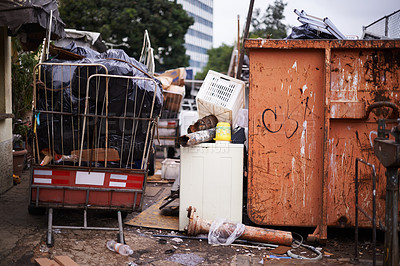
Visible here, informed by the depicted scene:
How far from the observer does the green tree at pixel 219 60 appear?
4322 centimetres

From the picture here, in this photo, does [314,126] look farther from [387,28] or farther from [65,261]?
[65,261]

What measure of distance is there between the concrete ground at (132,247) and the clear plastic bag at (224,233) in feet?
0.30

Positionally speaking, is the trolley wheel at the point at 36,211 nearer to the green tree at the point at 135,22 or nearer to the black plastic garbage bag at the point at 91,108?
the black plastic garbage bag at the point at 91,108

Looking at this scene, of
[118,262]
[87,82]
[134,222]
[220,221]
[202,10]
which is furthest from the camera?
[202,10]

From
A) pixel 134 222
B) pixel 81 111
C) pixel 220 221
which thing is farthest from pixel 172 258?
pixel 81 111

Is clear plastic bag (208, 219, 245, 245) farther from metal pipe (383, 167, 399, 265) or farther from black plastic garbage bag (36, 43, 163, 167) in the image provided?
metal pipe (383, 167, 399, 265)

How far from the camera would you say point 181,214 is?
16.6 feet

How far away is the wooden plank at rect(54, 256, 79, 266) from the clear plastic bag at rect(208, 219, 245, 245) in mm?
1632

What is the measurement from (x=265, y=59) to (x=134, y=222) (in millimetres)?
2760

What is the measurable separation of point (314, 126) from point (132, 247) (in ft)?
8.40

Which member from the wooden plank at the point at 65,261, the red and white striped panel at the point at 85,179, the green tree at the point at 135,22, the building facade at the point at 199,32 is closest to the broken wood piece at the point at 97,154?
the red and white striped panel at the point at 85,179

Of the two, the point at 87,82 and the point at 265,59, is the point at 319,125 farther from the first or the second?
the point at 87,82

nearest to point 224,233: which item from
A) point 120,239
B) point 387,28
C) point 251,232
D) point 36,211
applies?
point 251,232

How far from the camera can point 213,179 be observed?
4988mm
